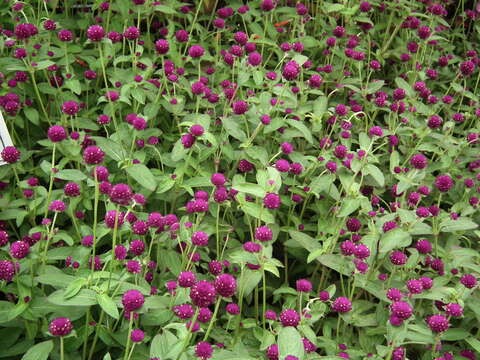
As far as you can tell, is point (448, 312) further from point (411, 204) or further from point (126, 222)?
point (126, 222)

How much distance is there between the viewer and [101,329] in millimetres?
1707

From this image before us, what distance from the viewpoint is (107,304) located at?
147 centimetres

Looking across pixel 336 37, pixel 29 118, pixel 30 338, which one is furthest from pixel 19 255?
pixel 336 37

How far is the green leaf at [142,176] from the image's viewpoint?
1.99 m

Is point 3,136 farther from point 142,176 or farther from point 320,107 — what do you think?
point 320,107

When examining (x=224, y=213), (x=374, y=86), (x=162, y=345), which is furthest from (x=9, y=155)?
(x=374, y=86)

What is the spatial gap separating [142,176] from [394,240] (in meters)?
0.99

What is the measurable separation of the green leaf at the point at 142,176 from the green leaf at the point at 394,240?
2.92 ft

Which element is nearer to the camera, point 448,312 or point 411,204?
point 448,312

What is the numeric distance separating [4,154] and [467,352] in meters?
1.90

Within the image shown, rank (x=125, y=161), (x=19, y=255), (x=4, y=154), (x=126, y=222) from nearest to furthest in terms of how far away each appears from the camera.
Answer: (x=19, y=255) < (x=126, y=222) < (x=4, y=154) < (x=125, y=161)

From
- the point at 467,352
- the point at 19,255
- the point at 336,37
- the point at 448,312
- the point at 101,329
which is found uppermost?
the point at 336,37

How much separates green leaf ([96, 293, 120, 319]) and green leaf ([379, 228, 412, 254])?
3.14 feet

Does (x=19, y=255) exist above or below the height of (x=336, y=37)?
below
